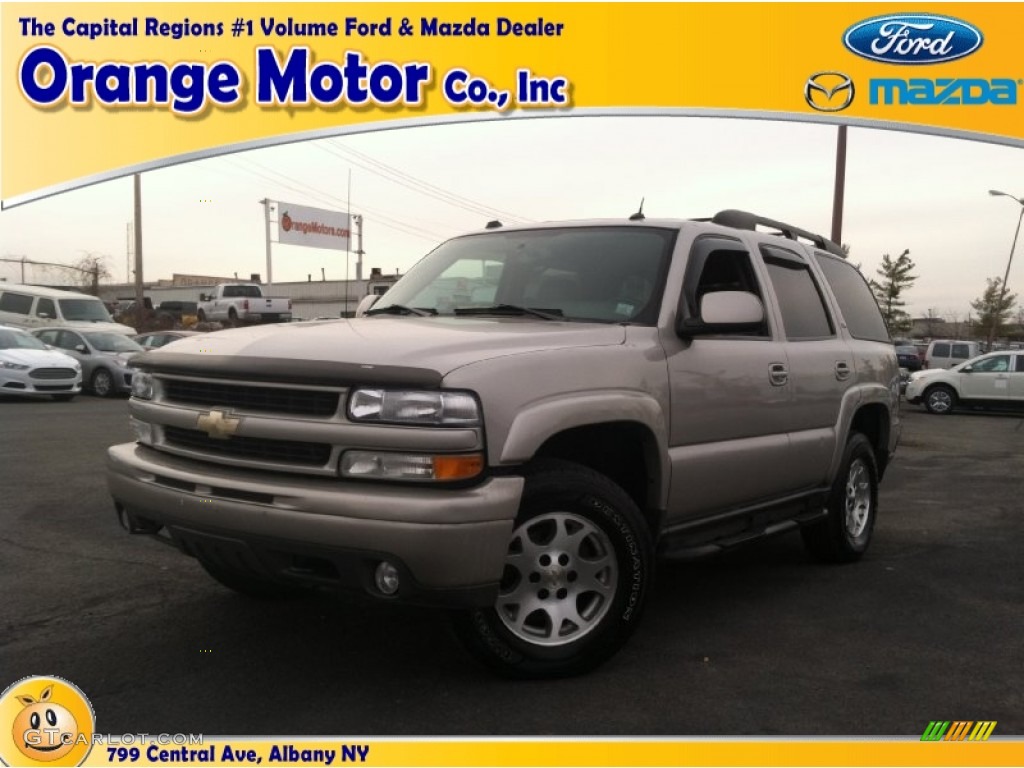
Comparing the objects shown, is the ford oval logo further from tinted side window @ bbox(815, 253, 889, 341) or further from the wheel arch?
the wheel arch

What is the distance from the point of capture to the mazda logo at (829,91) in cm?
538

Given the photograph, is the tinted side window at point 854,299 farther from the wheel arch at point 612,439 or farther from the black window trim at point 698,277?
the wheel arch at point 612,439

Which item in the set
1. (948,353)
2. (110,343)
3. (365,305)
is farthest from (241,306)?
(365,305)

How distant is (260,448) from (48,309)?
870 inches

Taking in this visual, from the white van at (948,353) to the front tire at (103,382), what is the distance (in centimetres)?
2508

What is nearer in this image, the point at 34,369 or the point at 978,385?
the point at 34,369

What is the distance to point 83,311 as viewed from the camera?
22.8 meters

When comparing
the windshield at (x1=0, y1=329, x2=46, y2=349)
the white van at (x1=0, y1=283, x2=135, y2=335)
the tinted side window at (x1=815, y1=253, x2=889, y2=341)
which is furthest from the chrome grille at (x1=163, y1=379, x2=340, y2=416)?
the white van at (x1=0, y1=283, x2=135, y2=335)

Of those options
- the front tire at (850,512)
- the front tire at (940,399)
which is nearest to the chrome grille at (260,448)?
the front tire at (850,512)

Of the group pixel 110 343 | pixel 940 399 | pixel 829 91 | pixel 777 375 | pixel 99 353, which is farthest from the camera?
pixel 940 399

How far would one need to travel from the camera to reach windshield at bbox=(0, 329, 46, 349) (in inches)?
686

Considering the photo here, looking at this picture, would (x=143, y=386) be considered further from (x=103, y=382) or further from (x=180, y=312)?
(x=180, y=312)

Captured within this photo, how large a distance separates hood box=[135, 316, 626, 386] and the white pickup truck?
2901 centimetres

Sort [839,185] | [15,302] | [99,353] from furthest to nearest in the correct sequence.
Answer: [15,302] < [99,353] < [839,185]
